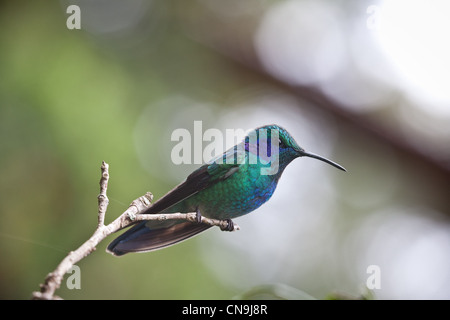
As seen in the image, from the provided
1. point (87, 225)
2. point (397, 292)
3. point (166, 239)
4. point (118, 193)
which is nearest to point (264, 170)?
point (166, 239)

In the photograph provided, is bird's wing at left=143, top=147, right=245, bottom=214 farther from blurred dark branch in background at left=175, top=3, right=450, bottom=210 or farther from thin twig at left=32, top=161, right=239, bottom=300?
blurred dark branch in background at left=175, top=3, right=450, bottom=210

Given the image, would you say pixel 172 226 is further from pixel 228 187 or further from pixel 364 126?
pixel 364 126

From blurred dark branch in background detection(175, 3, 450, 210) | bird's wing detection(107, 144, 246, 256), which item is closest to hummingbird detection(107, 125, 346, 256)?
bird's wing detection(107, 144, 246, 256)

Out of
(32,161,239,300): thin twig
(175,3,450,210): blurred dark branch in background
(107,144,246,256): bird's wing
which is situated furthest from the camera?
(175,3,450,210): blurred dark branch in background

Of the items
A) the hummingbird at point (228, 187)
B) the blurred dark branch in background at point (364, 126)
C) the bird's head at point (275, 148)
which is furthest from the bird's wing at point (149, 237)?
the blurred dark branch in background at point (364, 126)

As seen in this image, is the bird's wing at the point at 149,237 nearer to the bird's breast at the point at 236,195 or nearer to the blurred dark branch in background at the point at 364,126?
the bird's breast at the point at 236,195

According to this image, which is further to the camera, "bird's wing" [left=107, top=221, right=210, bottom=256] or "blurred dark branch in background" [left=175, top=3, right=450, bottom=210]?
"blurred dark branch in background" [left=175, top=3, right=450, bottom=210]

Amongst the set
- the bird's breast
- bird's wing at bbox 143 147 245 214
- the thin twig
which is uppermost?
bird's wing at bbox 143 147 245 214
